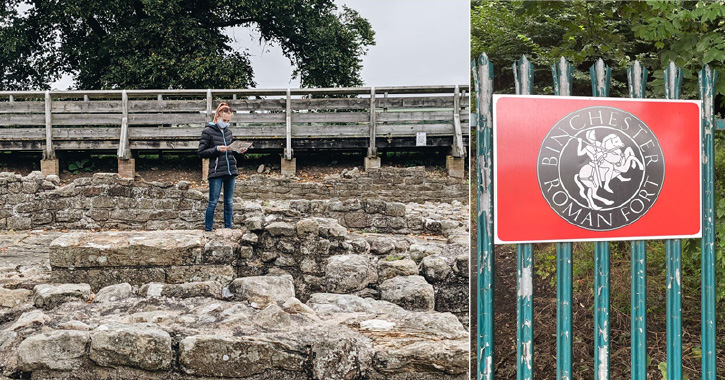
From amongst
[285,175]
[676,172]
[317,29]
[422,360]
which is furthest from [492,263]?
[317,29]

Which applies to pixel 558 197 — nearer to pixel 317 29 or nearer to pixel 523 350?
pixel 523 350

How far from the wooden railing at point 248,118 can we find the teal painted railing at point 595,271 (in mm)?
451

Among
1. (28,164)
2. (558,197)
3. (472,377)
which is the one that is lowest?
(472,377)

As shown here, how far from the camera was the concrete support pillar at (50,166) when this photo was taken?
2.15 metres

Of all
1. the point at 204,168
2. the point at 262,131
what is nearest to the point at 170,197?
the point at 204,168

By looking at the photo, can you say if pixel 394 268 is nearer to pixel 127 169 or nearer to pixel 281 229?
pixel 281 229

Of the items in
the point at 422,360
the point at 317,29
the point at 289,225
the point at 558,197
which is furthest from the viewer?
the point at 289,225

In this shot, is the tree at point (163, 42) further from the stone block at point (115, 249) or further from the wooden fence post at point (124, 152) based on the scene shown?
the stone block at point (115, 249)

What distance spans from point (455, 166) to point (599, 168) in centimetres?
65

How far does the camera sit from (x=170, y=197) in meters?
2.24

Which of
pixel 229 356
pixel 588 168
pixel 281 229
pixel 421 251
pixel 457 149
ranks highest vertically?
pixel 457 149

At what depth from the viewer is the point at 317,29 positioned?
223 cm

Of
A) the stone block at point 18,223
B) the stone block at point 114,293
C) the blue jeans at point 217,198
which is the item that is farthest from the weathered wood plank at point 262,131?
the stone block at point 114,293

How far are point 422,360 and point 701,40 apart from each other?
1.89 meters
